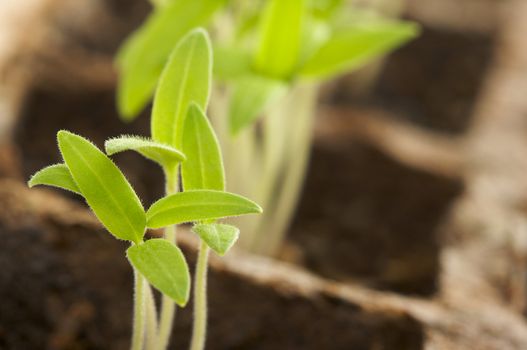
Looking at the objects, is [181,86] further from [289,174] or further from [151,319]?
[289,174]

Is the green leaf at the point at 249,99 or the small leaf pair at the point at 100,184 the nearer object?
the small leaf pair at the point at 100,184

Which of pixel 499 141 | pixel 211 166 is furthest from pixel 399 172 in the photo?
pixel 211 166

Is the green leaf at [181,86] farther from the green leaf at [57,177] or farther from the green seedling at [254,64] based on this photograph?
the green leaf at [57,177]

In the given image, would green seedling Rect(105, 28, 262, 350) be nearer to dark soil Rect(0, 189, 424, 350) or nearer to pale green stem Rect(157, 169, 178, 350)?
pale green stem Rect(157, 169, 178, 350)

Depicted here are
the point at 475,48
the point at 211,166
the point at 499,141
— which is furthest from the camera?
the point at 475,48

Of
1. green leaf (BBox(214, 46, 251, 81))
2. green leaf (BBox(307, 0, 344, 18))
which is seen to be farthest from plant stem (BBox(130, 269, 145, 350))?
green leaf (BBox(307, 0, 344, 18))

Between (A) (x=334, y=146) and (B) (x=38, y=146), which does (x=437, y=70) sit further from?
(B) (x=38, y=146)

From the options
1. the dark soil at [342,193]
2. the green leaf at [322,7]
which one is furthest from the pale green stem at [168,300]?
the dark soil at [342,193]

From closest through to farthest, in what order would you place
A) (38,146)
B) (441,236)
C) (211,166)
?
(211,166)
(441,236)
(38,146)
